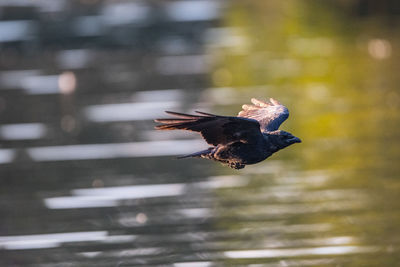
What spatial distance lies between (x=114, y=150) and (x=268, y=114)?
7926mm

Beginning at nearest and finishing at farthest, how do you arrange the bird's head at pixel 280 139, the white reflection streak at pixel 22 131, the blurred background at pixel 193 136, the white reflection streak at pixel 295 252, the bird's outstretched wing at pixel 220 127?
the bird's outstretched wing at pixel 220 127
the bird's head at pixel 280 139
the white reflection streak at pixel 295 252
the blurred background at pixel 193 136
the white reflection streak at pixel 22 131

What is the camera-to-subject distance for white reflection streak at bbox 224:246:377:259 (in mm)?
12578

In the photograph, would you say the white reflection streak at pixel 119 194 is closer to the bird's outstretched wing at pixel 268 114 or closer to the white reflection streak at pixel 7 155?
the white reflection streak at pixel 7 155

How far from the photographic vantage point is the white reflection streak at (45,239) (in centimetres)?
1334

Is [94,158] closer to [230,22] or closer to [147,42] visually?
[147,42]

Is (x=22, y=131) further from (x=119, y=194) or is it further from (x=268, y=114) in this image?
(x=268, y=114)

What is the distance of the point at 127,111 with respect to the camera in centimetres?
2086

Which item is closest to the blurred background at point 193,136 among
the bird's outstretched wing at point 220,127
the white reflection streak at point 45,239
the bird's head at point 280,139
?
the white reflection streak at point 45,239

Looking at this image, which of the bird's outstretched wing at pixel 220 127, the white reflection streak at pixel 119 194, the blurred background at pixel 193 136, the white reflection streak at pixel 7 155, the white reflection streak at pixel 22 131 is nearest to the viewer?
the bird's outstretched wing at pixel 220 127

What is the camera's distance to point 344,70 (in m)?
23.9

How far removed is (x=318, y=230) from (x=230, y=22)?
18064 millimetres

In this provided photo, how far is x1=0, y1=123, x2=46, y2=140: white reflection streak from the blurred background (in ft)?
0.17

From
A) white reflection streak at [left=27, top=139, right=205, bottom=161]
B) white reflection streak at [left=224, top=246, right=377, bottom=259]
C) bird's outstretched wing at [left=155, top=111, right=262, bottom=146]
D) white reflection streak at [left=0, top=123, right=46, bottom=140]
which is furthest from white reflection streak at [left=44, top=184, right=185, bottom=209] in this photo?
bird's outstretched wing at [left=155, top=111, right=262, bottom=146]

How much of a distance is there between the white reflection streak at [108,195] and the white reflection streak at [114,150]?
6.42 ft
